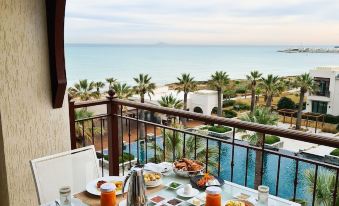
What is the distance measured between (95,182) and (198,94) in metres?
26.2

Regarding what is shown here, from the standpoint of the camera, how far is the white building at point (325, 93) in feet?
84.1

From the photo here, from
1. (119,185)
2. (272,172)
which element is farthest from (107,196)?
(272,172)

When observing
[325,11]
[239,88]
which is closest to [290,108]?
[239,88]

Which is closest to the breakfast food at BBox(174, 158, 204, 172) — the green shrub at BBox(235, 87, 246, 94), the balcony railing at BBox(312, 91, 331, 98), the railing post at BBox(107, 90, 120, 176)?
the railing post at BBox(107, 90, 120, 176)

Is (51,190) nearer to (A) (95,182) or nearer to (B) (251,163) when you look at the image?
(A) (95,182)

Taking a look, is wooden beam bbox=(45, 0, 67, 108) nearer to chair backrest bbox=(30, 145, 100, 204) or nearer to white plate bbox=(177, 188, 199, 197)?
chair backrest bbox=(30, 145, 100, 204)

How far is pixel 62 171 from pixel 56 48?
2.92 feet

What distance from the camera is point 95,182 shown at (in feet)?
5.63

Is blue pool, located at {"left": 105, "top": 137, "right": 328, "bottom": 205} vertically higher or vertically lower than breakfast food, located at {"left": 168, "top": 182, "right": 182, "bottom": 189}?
lower

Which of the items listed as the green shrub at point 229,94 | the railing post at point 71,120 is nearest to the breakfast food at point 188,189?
the railing post at point 71,120

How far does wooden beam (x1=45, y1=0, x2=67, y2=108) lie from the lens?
2229 mm

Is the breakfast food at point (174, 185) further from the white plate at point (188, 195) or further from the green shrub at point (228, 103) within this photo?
the green shrub at point (228, 103)

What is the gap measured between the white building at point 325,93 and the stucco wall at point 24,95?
26.0 metres

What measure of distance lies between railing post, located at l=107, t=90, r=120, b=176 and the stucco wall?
75 cm
